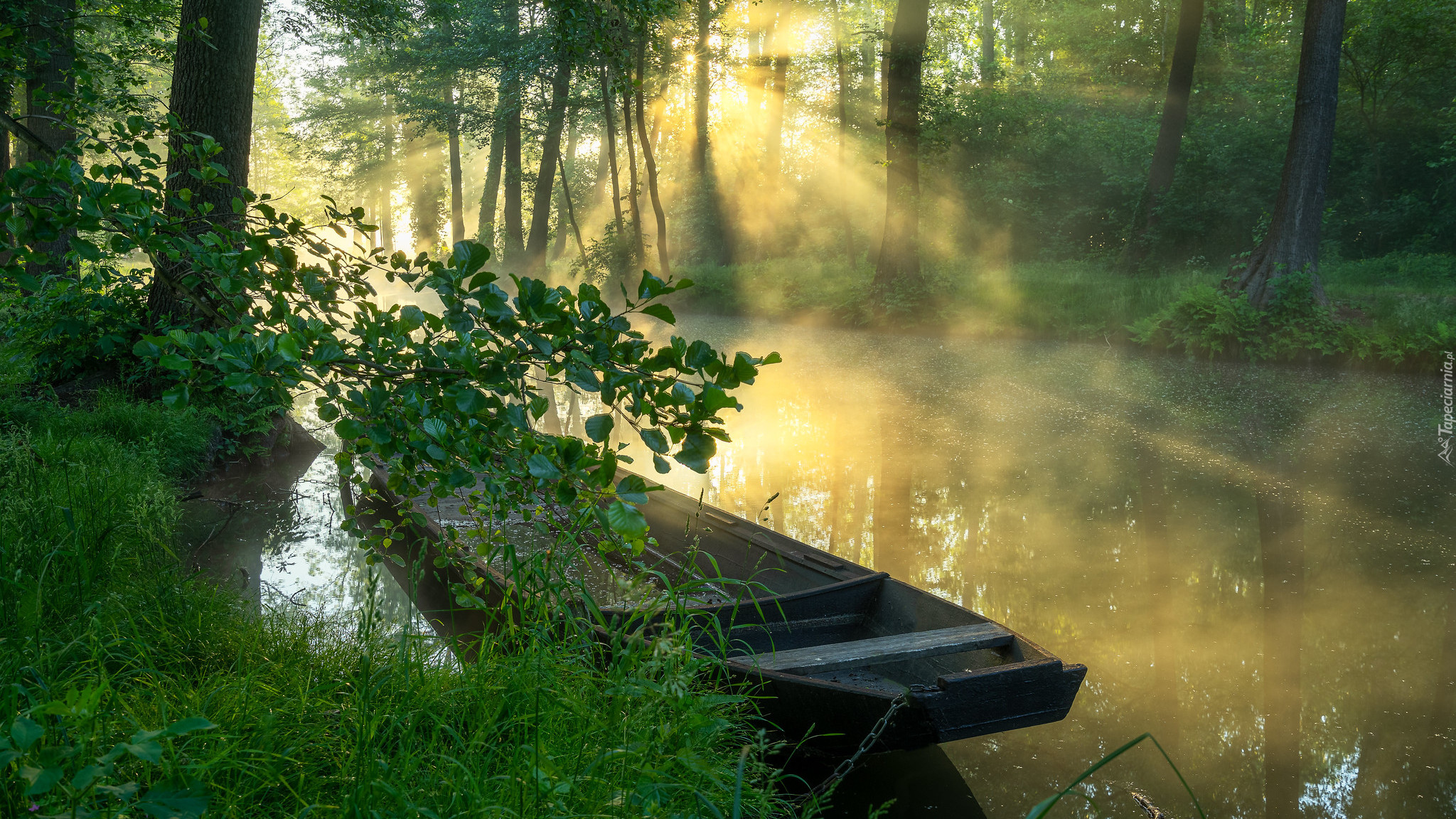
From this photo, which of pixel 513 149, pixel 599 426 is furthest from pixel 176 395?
pixel 513 149

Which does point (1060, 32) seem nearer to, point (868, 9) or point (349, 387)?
point (868, 9)

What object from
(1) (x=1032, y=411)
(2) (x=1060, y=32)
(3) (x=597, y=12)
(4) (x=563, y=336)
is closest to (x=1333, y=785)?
(4) (x=563, y=336)

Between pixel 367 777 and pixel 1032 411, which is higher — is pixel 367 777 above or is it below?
above

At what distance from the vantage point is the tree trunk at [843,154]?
2002 centimetres

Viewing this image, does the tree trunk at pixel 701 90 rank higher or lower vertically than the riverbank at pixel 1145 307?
higher

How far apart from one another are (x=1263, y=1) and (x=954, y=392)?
15857 mm

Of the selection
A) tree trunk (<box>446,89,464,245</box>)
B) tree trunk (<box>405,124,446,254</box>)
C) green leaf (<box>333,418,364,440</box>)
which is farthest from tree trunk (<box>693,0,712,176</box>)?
green leaf (<box>333,418,364,440</box>)

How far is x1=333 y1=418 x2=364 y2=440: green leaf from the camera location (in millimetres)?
2205

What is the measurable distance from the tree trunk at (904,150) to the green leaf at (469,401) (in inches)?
554

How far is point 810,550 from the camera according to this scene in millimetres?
4898

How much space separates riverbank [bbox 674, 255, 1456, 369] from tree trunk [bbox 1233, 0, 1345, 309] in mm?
614

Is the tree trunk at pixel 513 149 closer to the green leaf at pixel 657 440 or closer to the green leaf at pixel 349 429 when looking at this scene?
the green leaf at pixel 349 429

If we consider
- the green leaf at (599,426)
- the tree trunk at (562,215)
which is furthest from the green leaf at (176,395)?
the tree trunk at (562,215)

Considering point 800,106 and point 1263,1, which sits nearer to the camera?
point 1263,1
